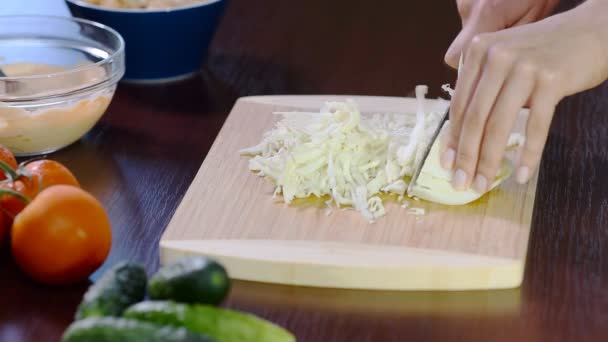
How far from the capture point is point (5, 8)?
119 inches

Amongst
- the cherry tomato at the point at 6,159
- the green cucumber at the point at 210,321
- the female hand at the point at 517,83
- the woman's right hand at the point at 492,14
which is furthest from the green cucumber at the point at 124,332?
the woman's right hand at the point at 492,14

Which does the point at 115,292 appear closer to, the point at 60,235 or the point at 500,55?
the point at 60,235

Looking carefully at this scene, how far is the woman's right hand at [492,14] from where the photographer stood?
2.12 m

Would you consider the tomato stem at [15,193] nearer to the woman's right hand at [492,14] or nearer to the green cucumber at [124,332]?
the green cucumber at [124,332]

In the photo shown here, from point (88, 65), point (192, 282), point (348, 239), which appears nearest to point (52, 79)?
point (88, 65)

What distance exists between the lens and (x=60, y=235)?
4.73ft

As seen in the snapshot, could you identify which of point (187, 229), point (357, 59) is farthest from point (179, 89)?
point (187, 229)

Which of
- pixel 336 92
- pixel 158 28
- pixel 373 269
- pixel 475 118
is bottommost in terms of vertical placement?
pixel 336 92

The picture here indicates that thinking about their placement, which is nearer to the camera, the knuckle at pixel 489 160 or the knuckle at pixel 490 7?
the knuckle at pixel 489 160

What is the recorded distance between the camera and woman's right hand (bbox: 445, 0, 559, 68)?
212 centimetres

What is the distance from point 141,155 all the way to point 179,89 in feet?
1.37

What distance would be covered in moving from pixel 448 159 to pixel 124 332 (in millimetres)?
833

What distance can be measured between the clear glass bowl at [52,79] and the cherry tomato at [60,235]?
0.51 m

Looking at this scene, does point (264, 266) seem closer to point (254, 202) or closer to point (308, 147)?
point (254, 202)
